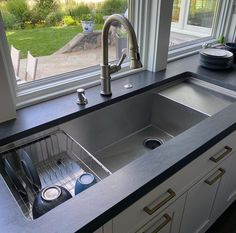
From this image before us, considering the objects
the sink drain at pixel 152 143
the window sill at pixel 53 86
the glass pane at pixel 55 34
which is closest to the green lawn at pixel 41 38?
the glass pane at pixel 55 34

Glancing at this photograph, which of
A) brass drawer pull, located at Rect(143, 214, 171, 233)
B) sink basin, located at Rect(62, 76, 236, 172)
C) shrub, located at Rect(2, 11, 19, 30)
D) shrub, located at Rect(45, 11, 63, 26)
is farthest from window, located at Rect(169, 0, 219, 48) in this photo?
brass drawer pull, located at Rect(143, 214, 171, 233)

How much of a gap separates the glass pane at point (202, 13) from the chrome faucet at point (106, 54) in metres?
1.05

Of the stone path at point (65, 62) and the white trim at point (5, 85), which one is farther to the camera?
the stone path at point (65, 62)

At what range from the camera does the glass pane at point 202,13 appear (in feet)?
5.79

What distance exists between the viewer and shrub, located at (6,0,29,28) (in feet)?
3.06

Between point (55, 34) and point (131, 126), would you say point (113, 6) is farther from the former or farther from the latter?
point (131, 126)

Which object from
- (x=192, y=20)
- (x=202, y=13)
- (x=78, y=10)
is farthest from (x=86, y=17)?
(x=202, y=13)

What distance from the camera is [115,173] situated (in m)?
0.72

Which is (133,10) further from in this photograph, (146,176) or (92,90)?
(146,176)

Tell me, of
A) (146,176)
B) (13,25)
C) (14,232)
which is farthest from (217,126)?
(13,25)

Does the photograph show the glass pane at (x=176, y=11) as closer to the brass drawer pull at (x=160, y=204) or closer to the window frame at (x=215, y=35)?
the window frame at (x=215, y=35)

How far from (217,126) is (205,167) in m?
0.18

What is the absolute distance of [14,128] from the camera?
914 millimetres

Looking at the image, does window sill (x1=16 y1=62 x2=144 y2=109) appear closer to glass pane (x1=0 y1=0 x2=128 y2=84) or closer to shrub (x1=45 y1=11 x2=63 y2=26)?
glass pane (x1=0 y1=0 x2=128 y2=84)
